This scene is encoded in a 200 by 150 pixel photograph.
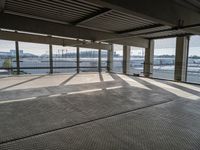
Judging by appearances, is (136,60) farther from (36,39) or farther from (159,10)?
(159,10)

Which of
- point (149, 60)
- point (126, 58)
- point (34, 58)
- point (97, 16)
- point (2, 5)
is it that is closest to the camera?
point (2, 5)

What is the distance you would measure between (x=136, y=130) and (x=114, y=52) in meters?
10.3

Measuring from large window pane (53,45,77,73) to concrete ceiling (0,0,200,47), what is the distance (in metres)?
5.31

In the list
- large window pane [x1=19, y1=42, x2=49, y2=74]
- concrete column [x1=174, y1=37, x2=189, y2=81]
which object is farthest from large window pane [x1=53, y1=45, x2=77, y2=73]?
concrete column [x1=174, y1=37, x2=189, y2=81]

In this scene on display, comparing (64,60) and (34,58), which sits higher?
(34,58)

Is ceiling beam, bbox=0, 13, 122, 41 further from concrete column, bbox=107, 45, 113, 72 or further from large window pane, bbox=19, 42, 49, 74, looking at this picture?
concrete column, bbox=107, 45, 113, 72

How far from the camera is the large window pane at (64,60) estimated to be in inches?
426

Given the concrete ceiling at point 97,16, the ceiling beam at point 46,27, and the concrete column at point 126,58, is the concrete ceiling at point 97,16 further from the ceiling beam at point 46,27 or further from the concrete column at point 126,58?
the concrete column at point 126,58

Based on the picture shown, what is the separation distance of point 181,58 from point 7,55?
31.8ft

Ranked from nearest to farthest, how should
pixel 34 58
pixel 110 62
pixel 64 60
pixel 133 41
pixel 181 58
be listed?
pixel 181 58, pixel 133 41, pixel 64 60, pixel 34 58, pixel 110 62

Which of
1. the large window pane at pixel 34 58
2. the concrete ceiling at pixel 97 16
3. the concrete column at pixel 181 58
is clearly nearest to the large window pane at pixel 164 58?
the concrete column at pixel 181 58

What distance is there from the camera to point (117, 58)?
41.5 feet

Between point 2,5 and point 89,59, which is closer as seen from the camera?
point 2,5

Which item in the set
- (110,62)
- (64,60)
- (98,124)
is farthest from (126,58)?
(98,124)
